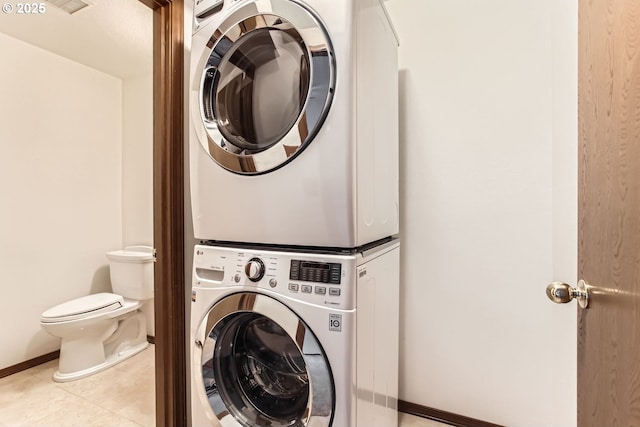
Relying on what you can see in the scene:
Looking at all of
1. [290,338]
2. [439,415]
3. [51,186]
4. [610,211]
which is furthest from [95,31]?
[439,415]

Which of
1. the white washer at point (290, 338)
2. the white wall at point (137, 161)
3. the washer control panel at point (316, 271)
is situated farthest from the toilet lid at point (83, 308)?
the washer control panel at point (316, 271)

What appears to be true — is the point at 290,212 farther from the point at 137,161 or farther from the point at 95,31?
the point at 137,161

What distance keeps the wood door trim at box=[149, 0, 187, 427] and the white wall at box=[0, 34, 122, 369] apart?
155 centimetres

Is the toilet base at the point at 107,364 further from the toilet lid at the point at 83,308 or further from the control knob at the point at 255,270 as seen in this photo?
the control knob at the point at 255,270

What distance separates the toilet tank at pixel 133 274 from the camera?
2.39 m

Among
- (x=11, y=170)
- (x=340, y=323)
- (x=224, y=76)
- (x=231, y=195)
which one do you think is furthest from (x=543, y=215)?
(x=11, y=170)

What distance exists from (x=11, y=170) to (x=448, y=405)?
3125 mm

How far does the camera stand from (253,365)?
3.79 ft

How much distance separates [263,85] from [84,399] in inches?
83.0

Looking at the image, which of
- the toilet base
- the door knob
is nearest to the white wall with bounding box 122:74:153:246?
the toilet base

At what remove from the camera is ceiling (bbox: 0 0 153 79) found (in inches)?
73.3

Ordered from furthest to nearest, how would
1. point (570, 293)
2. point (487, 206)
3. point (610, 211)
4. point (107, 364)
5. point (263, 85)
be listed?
point (107, 364)
point (487, 206)
point (263, 85)
point (570, 293)
point (610, 211)

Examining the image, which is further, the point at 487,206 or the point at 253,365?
the point at 487,206

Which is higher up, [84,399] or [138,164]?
[138,164]
